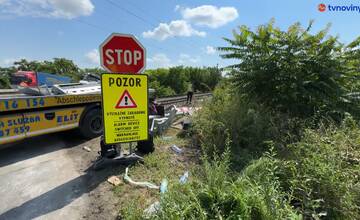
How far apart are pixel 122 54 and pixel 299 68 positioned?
4086 mm

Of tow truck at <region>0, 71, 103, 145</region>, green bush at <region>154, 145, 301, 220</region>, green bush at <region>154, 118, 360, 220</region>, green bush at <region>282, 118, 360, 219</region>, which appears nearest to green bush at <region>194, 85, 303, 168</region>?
green bush at <region>282, 118, 360, 219</region>

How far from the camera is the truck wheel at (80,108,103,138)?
5504 mm

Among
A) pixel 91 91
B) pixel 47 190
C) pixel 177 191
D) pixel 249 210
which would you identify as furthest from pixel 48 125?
pixel 249 210

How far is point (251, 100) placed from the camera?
5.97 meters

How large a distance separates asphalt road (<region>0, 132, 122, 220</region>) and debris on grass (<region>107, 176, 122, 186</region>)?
0.08m

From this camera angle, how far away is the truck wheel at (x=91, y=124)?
5.50 m

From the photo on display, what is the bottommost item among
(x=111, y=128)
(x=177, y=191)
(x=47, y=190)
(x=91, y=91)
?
(x=47, y=190)

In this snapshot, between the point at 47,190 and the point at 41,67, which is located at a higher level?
the point at 41,67

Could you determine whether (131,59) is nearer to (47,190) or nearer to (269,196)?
(47,190)

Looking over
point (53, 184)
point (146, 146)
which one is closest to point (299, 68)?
point (146, 146)

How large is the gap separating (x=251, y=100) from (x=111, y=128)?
384 cm

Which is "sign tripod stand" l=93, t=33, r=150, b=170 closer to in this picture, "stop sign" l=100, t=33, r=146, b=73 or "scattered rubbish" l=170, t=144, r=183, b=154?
"stop sign" l=100, t=33, r=146, b=73

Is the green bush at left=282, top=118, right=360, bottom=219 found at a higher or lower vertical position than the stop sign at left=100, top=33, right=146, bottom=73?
lower

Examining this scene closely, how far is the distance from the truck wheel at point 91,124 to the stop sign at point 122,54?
2497 millimetres
